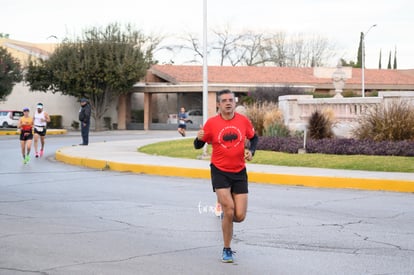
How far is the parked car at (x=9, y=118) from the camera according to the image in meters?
55.9

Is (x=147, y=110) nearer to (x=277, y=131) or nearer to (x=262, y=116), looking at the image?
(x=262, y=116)

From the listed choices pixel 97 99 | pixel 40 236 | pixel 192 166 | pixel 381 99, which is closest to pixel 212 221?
pixel 40 236

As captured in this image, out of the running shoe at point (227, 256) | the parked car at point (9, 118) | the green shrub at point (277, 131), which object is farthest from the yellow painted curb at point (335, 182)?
the parked car at point (9, 118)

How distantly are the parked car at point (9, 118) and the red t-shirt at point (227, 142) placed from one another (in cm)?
5021

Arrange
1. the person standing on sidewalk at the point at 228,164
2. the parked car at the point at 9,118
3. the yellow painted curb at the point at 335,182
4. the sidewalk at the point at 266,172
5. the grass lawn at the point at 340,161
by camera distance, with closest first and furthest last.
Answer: the person standing on sidewalk at the point at 228,164
the yellow painted curb at the point at 335,182
the sidewalk at the point at 266,172
the grass lawn at the point at 340,161
the parked car at the point at 9,118

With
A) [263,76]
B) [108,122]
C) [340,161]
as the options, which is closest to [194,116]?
[263,76]

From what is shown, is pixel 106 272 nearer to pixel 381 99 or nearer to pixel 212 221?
pixel 212 221

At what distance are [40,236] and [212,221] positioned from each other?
96.5 inches

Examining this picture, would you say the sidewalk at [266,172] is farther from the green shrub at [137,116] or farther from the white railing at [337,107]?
the green shrub at [137,116]

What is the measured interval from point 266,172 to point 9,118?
42990 millimetres

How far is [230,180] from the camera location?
7.64 metres

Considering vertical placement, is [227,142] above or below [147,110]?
above

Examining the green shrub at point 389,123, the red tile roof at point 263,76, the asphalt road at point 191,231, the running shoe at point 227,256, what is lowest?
the asphalt road at point 191,231

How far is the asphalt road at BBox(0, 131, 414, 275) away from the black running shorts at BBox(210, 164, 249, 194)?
739 millimetres
